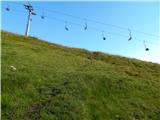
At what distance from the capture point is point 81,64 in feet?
120

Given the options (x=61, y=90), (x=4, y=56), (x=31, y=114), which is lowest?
(x=31, y=114)

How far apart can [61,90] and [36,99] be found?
6.76 ft

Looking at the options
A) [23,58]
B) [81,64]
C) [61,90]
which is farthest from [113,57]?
[61,90]

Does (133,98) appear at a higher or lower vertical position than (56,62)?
lower

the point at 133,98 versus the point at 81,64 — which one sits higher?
the point at 81,64

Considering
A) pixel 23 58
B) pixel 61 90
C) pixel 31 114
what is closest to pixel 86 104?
pixel 61 90

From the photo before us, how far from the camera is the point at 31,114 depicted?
21516mm

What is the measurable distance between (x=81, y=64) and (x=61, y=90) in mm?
11588

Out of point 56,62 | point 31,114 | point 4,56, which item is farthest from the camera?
point 56,62

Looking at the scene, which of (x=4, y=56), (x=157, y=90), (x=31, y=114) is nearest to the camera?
(x=31, y=114)

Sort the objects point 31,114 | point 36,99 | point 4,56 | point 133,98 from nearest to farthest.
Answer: point 31,114, point 36,99, point 133,98, point 4,56

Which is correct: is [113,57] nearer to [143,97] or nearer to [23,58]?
[23,58]

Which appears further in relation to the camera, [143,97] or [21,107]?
[143,97]

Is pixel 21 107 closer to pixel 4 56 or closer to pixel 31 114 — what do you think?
pixel 31 114
